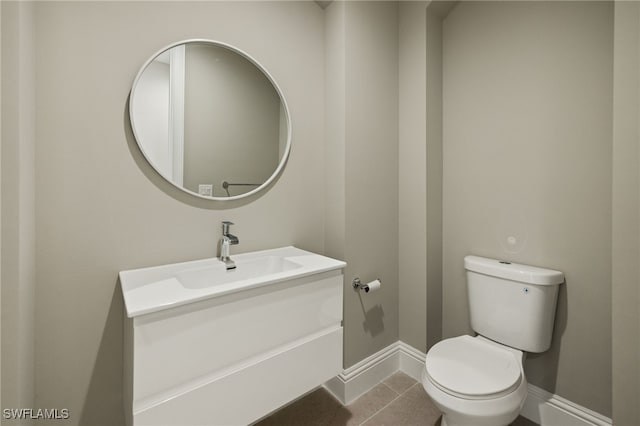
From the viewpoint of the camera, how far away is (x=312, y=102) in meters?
1.66

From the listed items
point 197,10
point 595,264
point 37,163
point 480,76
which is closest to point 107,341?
point 37,163

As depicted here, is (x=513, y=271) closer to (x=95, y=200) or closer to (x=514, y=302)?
(x=514, y=302)

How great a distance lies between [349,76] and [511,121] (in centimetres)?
90

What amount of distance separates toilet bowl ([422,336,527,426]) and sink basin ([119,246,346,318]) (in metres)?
0.62

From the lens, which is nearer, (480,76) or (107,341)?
(107,341)

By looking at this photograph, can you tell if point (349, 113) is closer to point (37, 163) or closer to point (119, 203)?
point (119, 203)

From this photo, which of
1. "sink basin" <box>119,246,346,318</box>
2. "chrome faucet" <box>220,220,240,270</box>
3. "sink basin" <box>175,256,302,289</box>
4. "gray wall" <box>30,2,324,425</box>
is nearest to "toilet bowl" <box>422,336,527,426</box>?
"sink basin" <box>119,246,346,318</box>

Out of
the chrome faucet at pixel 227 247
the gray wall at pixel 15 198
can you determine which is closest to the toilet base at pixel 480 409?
the chrome faucet at pixel 227 247

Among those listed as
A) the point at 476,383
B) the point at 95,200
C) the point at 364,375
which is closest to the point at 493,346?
the point at 476,383

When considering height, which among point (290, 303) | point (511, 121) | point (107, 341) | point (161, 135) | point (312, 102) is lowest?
point (107, 341)

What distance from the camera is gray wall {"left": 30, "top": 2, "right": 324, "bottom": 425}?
994 millimetres

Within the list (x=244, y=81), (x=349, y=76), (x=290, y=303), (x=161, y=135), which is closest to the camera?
(x=290, y=303)

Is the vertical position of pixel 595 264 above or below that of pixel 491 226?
below

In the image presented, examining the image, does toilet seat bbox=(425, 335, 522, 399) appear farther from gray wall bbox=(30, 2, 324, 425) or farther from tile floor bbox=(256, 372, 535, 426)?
gray wall bbox=(30, 2, 324, 425)
